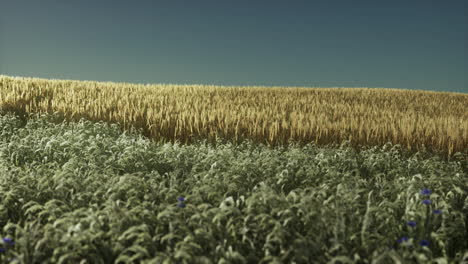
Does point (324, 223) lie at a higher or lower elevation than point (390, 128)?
lower

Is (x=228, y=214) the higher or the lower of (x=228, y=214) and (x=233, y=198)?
the lower

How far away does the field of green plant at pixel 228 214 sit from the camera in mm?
3936

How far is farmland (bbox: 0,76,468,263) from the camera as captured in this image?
4020 millimetres

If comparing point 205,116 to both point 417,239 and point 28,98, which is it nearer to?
point 417,239

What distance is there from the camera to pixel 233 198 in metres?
5.76

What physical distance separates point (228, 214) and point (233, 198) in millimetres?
924

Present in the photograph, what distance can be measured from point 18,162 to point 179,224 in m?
4.92

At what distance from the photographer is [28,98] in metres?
14.8

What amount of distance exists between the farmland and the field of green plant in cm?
2

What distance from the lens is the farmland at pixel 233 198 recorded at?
402 cm

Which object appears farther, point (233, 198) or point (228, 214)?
point (233, 198)

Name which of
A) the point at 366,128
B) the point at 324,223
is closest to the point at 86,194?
the point at 324,223

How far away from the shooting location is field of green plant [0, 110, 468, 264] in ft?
12.9

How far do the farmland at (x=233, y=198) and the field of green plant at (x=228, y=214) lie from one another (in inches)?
0.9
